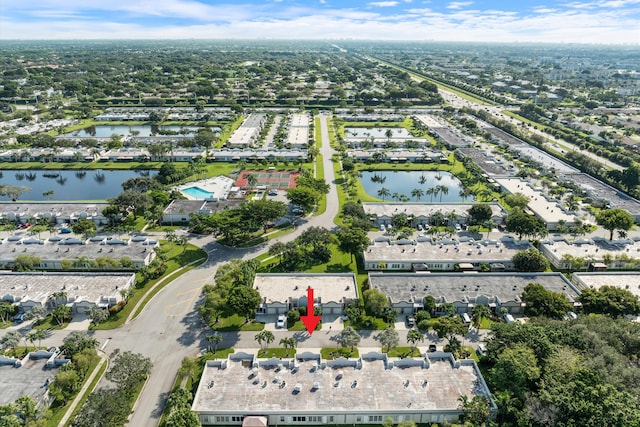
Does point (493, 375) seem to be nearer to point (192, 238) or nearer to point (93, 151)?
point (192, 238)

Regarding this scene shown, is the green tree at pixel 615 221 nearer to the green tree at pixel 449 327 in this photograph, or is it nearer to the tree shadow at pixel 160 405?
the green tree at pixel 449 327

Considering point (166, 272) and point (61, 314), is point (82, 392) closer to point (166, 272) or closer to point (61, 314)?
point (61, 314)

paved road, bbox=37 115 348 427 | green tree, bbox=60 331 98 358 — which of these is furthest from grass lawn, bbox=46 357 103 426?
paved road, bbox=37 115 348 427

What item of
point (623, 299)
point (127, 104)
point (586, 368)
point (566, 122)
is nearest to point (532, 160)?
point (566, 122)

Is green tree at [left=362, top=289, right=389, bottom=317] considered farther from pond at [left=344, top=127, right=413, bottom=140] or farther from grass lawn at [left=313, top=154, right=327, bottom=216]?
pond at [left=344, top=127, right=413, bottom=140]

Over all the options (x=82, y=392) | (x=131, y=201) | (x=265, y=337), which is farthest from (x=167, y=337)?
(x=131, y=201)

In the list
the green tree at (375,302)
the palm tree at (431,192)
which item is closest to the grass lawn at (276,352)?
the green tree at (375,302)
